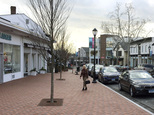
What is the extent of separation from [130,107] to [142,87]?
2.45 m

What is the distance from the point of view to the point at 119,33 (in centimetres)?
3900

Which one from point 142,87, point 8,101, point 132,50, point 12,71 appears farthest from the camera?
point 132,50

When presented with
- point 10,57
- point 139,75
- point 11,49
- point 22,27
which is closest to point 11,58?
point 10,57

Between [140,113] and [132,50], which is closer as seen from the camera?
[140,113]

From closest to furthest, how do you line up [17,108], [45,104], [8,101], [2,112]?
1. [2,112]
2. [17,108]
3. [45,104]
4. [8,101]

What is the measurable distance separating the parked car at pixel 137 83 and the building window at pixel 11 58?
31.3ft

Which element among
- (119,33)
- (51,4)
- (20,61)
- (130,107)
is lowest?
(130,107)

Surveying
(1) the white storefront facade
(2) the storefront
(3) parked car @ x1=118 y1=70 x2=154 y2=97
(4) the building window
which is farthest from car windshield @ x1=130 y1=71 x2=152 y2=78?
(4) the building window

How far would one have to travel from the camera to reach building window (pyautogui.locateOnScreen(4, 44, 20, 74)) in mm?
15680

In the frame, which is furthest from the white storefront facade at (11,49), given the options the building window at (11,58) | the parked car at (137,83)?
the parked car at (137,83)

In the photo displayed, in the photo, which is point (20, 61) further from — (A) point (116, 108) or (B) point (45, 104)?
(A) point (116, 108)

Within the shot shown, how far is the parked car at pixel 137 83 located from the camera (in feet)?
31.9

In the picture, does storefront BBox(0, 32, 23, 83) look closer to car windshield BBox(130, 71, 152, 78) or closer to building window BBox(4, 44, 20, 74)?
building window BBox(4, 44, 20, 74)

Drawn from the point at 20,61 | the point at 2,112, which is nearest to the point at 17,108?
the point at 2,112
